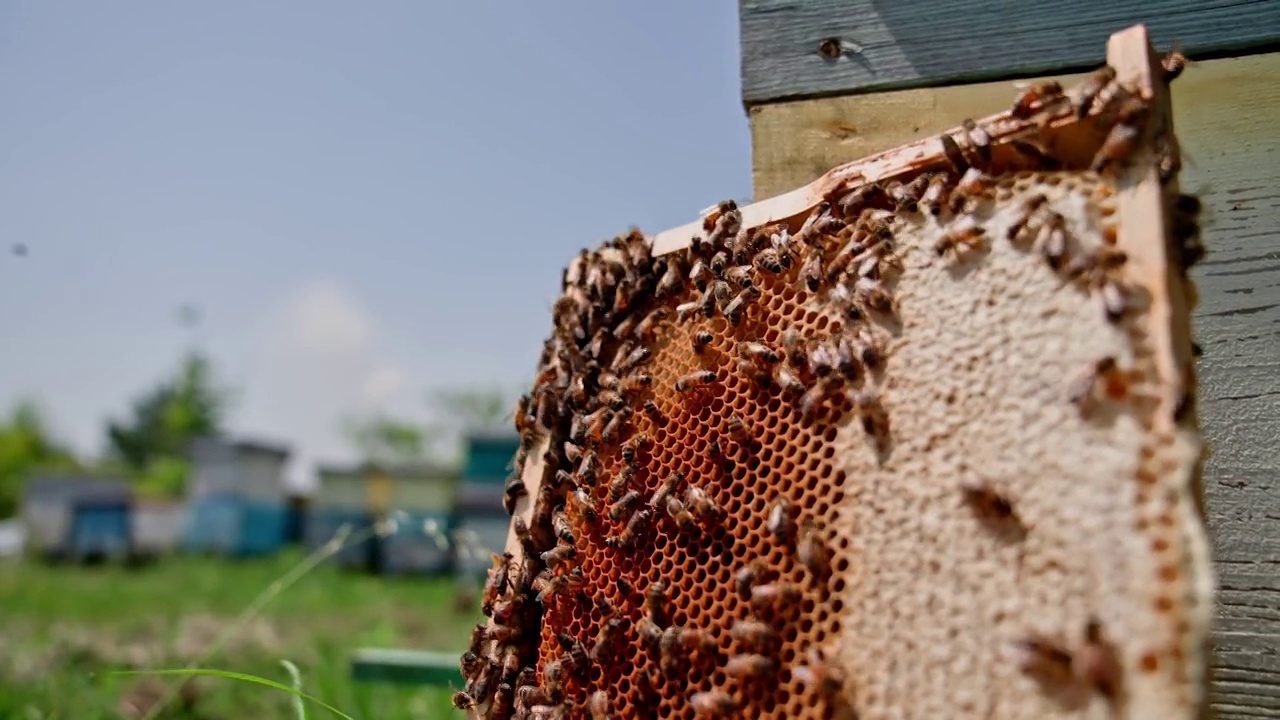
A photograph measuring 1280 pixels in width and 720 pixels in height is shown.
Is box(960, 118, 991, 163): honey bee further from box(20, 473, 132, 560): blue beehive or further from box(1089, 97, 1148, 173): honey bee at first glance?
box(20, 473, 132, 560): blue beehive

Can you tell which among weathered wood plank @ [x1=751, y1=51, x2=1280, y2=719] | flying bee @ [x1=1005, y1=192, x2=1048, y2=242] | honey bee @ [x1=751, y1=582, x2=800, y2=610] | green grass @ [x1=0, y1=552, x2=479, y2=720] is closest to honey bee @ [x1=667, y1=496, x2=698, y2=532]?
honey bee @ [x1=751, y1=582, x2=800, y2=610]

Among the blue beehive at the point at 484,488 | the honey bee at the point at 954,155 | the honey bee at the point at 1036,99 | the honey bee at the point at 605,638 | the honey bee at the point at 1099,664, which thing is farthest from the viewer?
the blue beehive at the point at 484,488

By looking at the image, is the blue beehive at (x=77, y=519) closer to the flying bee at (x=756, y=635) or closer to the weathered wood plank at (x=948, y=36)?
the weathered wood plank at (x=948, y=36)

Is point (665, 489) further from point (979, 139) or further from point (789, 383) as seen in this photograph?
point (979, 139)

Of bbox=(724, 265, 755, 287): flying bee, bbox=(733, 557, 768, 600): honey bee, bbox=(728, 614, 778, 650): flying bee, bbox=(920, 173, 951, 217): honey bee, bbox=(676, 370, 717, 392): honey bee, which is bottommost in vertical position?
bbox=(728, 614, 778, 650): flying bee

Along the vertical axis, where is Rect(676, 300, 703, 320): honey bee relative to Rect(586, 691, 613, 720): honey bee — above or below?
above

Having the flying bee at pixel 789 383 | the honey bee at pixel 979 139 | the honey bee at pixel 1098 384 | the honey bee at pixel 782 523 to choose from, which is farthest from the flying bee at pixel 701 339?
the honey bee at pixel 1098 384
